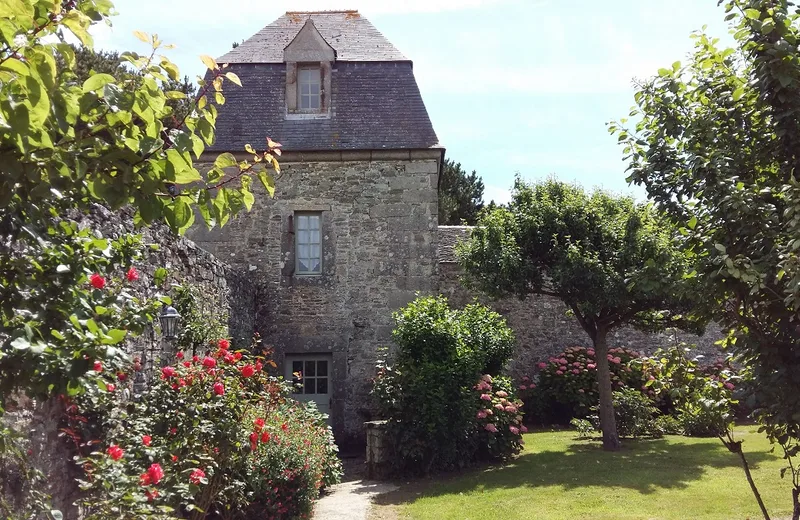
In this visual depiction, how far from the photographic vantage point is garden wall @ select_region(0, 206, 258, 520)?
445cm

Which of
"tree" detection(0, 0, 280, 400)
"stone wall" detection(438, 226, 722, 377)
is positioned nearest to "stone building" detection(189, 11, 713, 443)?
"stone wall" detection(438, 226, 722, 377)

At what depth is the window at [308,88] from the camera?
13.1 m

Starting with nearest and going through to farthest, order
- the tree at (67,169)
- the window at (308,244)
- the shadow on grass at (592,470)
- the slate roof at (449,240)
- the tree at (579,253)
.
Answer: the tree at (67,169)
the shadow on grass at (592,470)
the tree at (579,253)
the window at (308,244)
the slate roof at (449,240)

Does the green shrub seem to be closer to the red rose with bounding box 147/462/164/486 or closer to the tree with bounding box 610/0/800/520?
the tree with bounding box 610/0/800/520

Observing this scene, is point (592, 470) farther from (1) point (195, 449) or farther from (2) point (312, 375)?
(1) point (195, 449)

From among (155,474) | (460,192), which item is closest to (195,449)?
(155,474)

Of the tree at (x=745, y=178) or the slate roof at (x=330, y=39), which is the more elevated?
the slate roof at (x=330, y=39)

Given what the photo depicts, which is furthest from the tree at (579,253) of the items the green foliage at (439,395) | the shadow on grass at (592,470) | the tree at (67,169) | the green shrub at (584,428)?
the tree at (67,169)

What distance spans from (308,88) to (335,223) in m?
2.65

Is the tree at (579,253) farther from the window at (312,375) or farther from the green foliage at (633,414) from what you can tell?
the window at (312,375)

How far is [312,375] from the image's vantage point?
12.7 meters

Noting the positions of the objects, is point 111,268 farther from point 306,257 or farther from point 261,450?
point 306,257

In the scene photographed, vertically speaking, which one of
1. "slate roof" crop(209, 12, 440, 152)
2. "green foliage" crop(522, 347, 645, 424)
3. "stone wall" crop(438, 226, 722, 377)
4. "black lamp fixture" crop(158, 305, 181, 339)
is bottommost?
"green foliage" crop(522, 347, 645, 424)

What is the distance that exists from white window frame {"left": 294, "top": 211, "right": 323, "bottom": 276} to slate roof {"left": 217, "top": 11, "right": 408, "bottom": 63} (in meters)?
3.11
